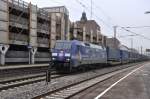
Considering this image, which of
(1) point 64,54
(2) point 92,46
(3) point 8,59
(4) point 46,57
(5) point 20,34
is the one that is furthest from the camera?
(4) point 46,57

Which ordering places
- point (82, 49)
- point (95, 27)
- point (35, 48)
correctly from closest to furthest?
point (82, 49)
point (35, 48)
point (95, 27)

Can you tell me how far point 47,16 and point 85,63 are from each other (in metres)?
34.7

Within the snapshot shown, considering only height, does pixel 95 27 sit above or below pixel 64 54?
above

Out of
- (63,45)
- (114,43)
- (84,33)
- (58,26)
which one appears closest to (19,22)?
(58,26)

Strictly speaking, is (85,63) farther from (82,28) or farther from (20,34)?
(82,28)

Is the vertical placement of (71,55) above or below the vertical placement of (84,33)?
below

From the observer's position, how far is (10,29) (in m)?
53.7

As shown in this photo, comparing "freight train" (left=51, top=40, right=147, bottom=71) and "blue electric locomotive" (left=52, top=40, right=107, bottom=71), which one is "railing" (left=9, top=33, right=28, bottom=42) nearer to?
"freight train" (left=51, top=40, right=147, bottom=71)

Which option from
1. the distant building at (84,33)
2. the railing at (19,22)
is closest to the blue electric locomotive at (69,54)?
the railing at (19,22)

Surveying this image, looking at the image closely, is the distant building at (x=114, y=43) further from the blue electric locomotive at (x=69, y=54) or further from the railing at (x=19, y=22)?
the blue electric locomotive at (x=69, y=54)

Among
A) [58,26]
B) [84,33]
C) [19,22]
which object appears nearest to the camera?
[19,22]

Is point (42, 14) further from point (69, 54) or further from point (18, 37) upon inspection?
point (69, 54)

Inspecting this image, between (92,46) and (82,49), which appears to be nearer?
(82,49)

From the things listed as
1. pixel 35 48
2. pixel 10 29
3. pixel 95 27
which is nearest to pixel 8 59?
pixel 10 29
